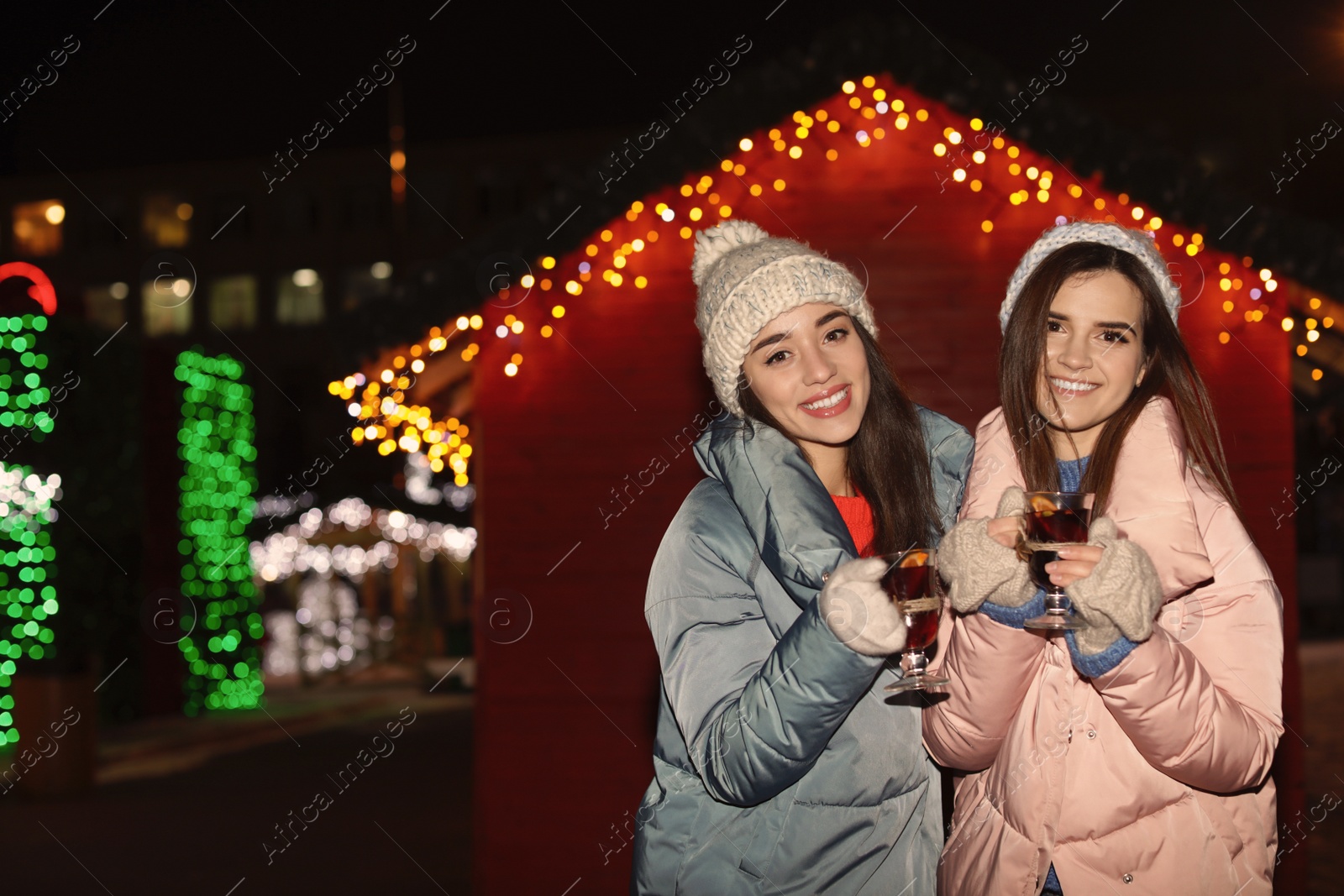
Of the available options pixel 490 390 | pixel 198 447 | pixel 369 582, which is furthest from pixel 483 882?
pixel 369 582

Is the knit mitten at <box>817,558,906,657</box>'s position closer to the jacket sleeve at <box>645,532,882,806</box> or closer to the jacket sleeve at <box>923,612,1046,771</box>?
the jacket sleeve at <box>645,532,882,806</box>

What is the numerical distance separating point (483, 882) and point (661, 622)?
409 cm

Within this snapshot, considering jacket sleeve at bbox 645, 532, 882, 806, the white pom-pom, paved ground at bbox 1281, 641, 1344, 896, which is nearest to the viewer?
jacket sleeve at bbox 645, 532, 882, 806

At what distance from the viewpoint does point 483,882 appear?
19.0 feet

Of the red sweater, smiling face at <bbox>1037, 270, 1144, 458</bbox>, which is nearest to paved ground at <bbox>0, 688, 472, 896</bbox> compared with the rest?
the red sweater

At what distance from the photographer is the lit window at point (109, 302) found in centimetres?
3894

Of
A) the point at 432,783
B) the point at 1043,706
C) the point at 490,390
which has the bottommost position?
the point at 432,783

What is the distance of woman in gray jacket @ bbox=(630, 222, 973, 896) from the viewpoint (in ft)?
6.96

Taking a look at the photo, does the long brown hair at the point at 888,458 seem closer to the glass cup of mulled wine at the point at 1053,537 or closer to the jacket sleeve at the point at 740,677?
the jacket sleeve at the point at 740,677

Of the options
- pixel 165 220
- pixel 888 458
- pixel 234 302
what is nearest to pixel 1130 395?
pixel 888 458

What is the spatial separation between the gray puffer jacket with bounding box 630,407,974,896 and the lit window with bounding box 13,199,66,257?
44067mm

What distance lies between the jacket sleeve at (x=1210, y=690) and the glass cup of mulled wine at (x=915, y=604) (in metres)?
0.35

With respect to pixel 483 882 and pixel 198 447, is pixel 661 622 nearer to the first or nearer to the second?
pixel 483 882

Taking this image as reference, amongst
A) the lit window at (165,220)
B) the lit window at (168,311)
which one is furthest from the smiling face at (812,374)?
the lit window at (165,220)
